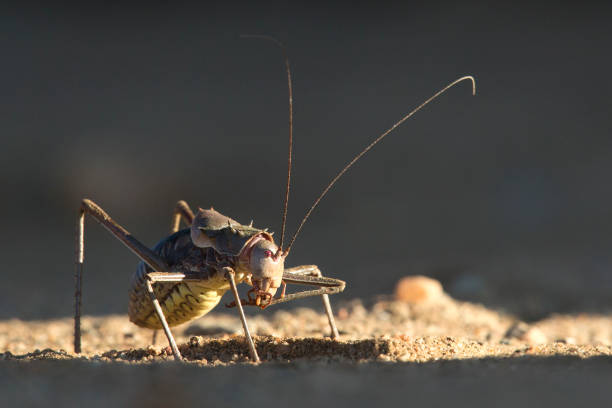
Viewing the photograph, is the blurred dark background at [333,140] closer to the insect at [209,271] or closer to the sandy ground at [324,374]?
the insect at [209,271]

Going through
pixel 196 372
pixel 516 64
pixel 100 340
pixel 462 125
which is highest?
pixel 516 64

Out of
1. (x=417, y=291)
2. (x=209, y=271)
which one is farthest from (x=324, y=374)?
(x=417, y=291)

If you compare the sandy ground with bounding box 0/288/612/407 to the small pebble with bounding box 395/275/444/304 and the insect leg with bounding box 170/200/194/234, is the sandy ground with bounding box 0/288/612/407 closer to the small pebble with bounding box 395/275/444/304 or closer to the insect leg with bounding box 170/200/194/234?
the insect leg with bounding box 170/200/194/234

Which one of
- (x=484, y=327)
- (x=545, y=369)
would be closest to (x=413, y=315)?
(x=484, y=327)

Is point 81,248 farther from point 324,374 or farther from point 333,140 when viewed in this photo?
point 333,140

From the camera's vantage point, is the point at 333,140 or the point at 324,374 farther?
the point at 333,140

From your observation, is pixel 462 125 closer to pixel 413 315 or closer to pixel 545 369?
pixel 413 315
